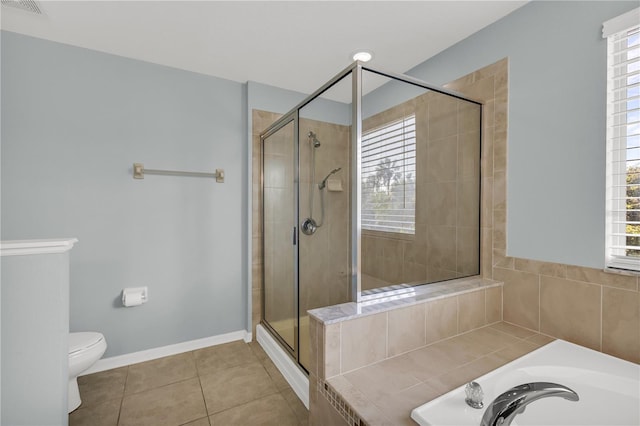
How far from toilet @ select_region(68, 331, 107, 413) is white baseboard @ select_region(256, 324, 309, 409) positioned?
1155 mm

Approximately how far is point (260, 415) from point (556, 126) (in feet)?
7.69

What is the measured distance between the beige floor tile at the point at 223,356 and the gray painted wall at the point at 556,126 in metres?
2.13

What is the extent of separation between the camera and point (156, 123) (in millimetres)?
2359

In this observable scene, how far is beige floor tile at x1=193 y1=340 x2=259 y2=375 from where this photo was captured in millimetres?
2234

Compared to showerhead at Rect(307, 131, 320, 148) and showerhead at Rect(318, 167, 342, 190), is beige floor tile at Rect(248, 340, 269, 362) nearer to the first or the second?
showerhead at Rect(318, 167, 342, 190)

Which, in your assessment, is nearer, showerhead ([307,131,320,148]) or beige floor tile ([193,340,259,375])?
showerhead ([307,131,320,148])

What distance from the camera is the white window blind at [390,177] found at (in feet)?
5.13

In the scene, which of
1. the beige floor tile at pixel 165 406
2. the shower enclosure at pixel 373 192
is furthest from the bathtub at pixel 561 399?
the beige floor tile at pixel 165 406

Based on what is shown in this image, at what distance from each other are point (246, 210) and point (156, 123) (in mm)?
1025

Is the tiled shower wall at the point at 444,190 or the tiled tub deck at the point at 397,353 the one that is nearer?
the tiled tub deck at the point at 397,353

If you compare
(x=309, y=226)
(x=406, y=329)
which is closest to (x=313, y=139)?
(x=309, y=226)

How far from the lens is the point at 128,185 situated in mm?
2268

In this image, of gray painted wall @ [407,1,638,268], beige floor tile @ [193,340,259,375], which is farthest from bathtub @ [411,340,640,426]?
beige floor tile @ [193,340,259,375]

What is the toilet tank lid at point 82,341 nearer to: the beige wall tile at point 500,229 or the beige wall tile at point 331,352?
the beige wall tile at point 331,352
